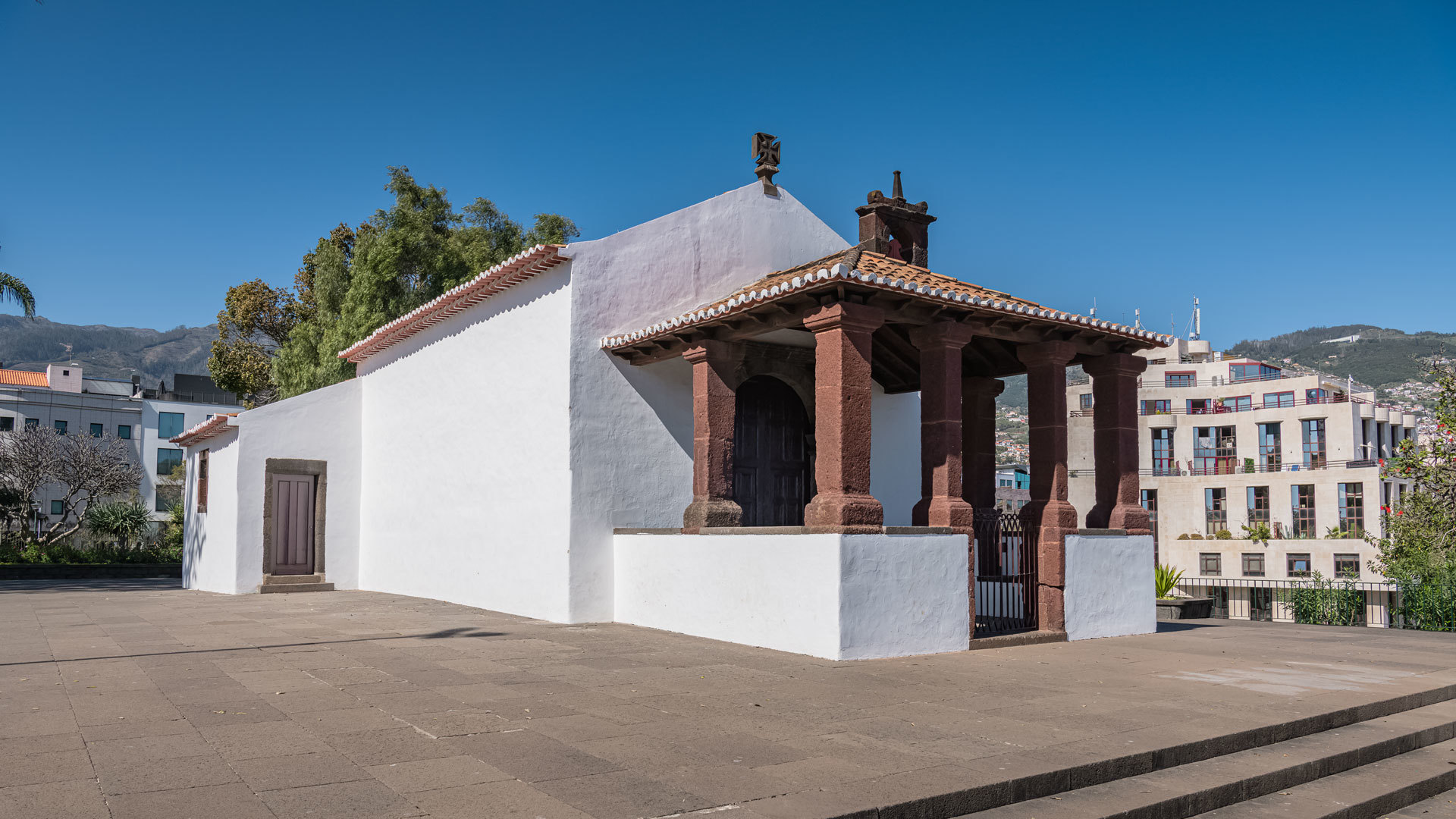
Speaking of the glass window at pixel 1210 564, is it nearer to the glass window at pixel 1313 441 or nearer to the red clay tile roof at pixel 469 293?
the glass window at pixel 1313 441

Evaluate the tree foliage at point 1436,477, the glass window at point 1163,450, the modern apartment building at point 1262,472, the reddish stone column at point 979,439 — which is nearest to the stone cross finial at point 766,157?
the reddish stone column at point 979,439

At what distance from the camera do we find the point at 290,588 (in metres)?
15.0

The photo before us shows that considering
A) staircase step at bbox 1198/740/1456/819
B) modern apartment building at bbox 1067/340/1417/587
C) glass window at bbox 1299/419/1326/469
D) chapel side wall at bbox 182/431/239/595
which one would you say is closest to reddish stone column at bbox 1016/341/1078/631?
staircase step at bbox 1198/740/1456/819

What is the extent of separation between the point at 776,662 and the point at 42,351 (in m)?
229

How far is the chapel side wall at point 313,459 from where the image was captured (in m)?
14.8

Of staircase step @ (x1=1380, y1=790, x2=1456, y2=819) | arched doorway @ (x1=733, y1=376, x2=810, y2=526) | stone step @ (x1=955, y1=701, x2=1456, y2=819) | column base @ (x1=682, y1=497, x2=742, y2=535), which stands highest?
arched doorway @ (x1=733, y1=376, x2=810, y2=526)

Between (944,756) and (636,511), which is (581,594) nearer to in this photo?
(636,511)

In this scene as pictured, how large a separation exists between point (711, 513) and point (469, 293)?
4693 mm

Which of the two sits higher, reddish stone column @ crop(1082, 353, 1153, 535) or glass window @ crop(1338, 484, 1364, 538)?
reddish stone column @ crop(1082, 353, 1153, 535)

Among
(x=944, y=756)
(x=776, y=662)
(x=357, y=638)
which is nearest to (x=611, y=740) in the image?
(x=944, y=756)

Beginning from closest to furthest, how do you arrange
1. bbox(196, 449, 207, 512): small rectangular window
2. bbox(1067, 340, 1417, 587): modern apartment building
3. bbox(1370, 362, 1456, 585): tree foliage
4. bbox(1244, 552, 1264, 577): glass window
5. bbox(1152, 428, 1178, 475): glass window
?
bbox(196, 449, 207, 512): small rectangular window
bbox(1370, 362, 1456, 585): tree foliage
bbox(1067, 340, 1417, 587): modern apartment building
bbox(1244, 552, 1264, 577): glass window
bbox(1152, 428, 1178, 475): glass window

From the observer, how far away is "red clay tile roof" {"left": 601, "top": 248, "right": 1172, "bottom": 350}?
8.62 m

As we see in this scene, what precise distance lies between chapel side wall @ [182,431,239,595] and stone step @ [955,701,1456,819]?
13344mm

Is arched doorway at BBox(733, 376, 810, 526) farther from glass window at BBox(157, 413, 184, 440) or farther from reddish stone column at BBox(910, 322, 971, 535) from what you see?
glass window at BBox(157, 413, 184, 440)
